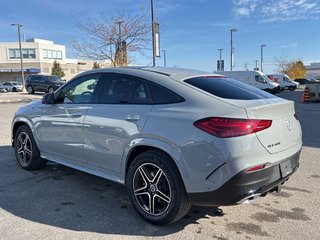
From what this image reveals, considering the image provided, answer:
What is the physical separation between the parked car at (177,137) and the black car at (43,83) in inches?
992

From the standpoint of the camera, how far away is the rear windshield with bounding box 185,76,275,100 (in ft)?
11.8

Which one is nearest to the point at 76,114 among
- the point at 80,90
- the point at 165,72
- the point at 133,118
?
the point at 80,90

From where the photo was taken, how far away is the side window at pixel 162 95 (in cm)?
354

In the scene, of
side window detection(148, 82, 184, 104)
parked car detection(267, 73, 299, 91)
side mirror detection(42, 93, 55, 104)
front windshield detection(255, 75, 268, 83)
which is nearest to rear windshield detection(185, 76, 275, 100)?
side window detection(148, 82, 184, 104)

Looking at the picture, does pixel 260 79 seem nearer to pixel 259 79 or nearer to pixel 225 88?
pixel 259 79

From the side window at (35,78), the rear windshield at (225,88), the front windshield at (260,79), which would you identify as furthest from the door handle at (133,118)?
the front windshield at (260,79)

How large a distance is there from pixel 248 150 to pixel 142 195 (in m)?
1.35

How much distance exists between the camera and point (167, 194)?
354 centimetres

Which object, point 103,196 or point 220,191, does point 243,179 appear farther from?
point 103,196

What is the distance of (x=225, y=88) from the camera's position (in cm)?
380

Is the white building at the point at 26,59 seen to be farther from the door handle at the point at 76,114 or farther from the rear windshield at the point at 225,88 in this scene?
the rear windshield at the point at 225,88

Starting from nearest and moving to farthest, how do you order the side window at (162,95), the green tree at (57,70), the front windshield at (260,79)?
1. the side window at (162,95)
2. the front windshield at (260,79)
3. the green tree at (57,70)

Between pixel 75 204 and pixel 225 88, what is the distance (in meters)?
2.32

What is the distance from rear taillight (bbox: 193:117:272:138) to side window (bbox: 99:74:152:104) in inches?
31.9
